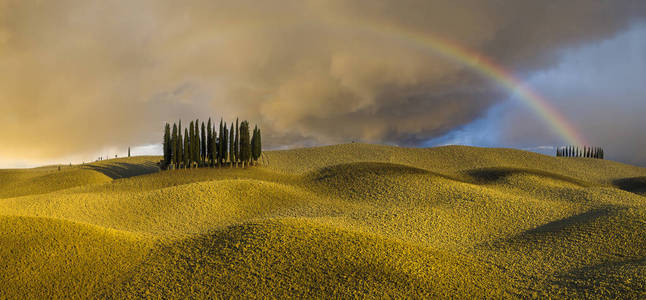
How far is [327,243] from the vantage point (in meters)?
12.9

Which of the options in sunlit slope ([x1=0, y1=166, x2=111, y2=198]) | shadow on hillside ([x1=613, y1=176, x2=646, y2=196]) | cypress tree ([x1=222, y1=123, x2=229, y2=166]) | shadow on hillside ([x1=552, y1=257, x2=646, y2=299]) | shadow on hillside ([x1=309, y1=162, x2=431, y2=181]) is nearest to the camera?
shadow on hillside ([x1=552, y1=257, x2=646, y2=299])

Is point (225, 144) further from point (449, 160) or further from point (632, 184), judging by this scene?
point (632, 184)

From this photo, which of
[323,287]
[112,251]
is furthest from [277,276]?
[112,251]

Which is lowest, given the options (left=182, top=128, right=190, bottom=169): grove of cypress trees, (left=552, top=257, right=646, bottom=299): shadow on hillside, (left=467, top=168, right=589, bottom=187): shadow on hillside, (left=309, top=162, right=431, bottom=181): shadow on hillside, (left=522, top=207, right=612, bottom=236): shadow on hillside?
(left=552, top=257, right=646, bottom=299): shadow on hillside

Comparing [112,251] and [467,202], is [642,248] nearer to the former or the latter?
[467,202]

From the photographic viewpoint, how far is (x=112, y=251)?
43.2 ft

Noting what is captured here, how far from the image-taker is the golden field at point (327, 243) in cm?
1080

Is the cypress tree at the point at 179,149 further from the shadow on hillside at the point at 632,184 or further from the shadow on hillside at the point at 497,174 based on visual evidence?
the shadow on hillside at the point at 632,184

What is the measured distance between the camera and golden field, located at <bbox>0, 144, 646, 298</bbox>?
425 inches

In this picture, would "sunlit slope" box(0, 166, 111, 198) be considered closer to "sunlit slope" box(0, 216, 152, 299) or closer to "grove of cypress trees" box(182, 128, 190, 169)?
"grove of cypress trees" box(182, 128, 190, 169)

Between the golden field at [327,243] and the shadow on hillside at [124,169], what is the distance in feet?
83.1

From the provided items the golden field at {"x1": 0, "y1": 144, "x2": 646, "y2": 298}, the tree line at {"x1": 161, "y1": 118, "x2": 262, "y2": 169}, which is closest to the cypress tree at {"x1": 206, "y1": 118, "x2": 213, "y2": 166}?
the tree line at {"x1": 161, "y1": 118, "x2": 262, "y2": 169}

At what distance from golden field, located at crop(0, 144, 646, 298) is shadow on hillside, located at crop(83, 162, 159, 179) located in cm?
2532

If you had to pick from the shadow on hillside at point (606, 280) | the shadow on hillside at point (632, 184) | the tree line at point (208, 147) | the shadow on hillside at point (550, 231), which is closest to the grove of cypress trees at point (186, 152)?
the tree line at point (208, 147)
